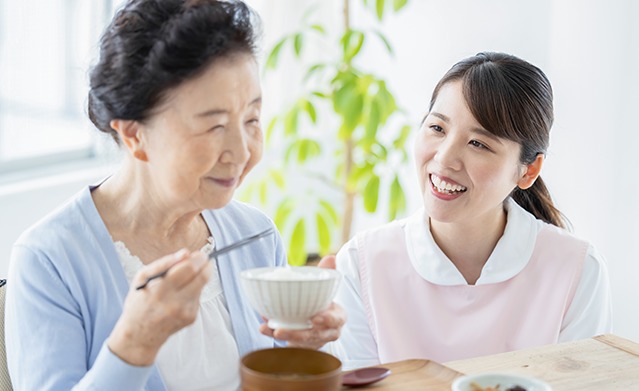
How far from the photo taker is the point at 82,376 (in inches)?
55.1

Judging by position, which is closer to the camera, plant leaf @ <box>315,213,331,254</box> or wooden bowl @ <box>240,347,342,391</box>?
wooden bowl @ <box>240,347,342,391</box>

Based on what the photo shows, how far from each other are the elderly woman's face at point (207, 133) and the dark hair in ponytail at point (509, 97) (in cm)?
62

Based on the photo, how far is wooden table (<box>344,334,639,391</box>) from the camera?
1.43m

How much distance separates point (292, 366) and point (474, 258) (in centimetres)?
89

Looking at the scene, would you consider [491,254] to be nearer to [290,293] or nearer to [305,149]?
[290,293]

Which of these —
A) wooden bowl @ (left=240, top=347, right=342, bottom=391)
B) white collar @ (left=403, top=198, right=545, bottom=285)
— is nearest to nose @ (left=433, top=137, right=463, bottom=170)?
white collar @ (left=403, top=198, right=545, bottom=285)

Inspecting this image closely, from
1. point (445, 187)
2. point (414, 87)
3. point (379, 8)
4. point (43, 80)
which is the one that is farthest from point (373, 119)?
point (445, 187)

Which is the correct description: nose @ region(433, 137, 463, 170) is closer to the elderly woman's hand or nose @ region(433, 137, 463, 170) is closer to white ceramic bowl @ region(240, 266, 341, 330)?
white ceramic bowl @ region(240, 266, 341, 330)

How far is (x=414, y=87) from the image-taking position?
3.92m

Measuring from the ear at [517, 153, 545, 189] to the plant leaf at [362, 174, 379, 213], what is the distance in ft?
4.23

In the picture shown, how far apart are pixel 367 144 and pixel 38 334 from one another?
7.07 feet

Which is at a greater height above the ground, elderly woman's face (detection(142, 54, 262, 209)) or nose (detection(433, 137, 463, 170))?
elderly woman's face (detection(142, 54, 262, 209))

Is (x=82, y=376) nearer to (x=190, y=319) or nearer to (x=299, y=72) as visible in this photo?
(x=190, y=319)

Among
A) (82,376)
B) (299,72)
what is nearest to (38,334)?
(82,376)
